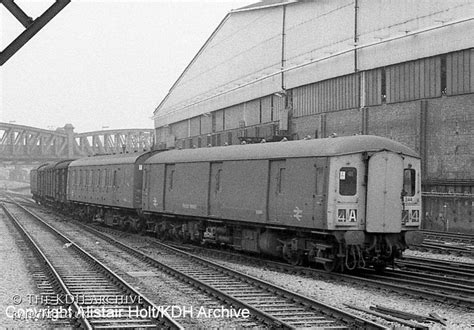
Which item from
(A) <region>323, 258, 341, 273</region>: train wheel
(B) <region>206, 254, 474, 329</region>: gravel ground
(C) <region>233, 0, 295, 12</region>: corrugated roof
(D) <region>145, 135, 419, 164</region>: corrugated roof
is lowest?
(B) <region>206, 254, 474, 329</region>: gravel ground

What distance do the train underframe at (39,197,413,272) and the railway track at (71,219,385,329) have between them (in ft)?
6.08

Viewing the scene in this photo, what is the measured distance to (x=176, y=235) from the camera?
23.0m

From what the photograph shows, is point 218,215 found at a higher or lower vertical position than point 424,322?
higher

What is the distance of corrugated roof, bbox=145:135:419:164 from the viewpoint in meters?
14.5

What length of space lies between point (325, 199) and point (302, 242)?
1581mm

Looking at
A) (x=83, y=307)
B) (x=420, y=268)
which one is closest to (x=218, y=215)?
(x=420, y=268)

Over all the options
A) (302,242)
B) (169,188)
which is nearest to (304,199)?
(302,242)

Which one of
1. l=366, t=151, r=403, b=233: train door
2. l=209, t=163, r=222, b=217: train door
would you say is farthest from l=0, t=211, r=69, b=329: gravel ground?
l=366, t=151, r=403, b=233: train door

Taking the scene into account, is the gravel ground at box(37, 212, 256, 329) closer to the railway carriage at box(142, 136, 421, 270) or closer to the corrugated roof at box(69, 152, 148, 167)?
the railway carriage at box(142, 136, 421, 270)

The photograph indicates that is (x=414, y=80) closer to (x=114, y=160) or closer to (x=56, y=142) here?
(x=114, y=160)

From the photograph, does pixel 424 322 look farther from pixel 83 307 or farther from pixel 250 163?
pixel 250 163

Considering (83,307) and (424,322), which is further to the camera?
(83,307)

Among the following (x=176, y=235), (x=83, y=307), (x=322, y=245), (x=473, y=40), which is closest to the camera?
(x=83, y=307)

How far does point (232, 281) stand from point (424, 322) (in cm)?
486
